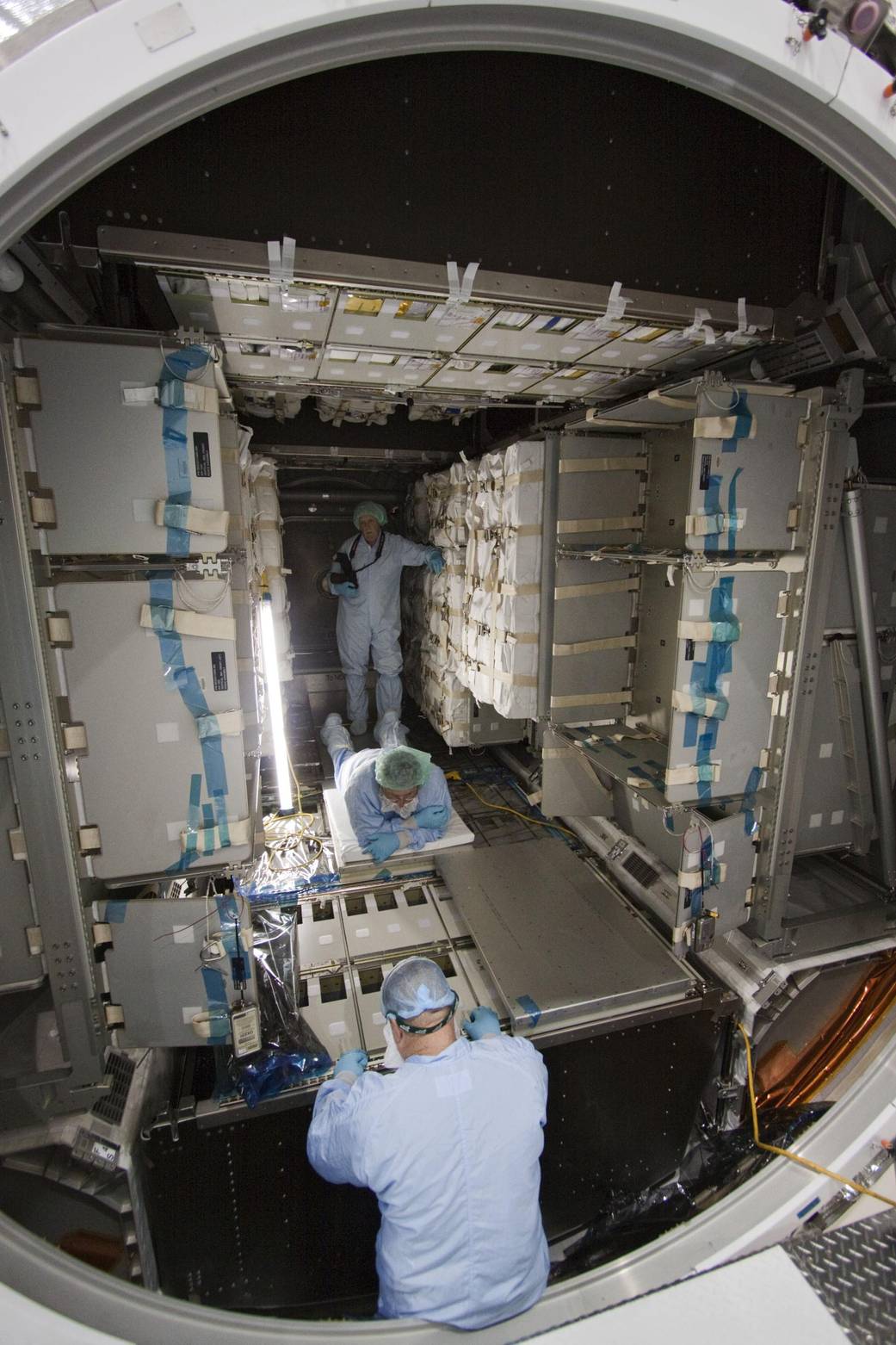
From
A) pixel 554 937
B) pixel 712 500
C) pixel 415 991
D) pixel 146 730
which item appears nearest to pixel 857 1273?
pixel 415 991

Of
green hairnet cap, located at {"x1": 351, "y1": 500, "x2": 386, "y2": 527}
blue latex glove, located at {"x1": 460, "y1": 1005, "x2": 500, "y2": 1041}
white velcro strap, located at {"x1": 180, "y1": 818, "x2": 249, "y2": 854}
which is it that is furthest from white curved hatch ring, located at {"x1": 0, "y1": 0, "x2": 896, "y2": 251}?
green hairnet cap, located at {"x1": 351, "y1": 500, "x2": 386, "y2": 527}

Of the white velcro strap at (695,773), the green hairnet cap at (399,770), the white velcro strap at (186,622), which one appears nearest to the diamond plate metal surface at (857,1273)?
the white velcro strap at (695,773)

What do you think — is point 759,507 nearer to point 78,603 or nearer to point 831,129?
point 831,129

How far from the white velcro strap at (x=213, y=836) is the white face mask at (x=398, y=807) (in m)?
1.89

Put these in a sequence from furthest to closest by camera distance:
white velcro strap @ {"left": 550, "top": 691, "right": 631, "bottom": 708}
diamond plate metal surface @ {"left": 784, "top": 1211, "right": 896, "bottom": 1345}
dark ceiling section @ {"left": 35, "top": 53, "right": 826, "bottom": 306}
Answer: white velcro strap @ {"left": 550, "top": 691, "right": 631, "bottom": 708}
dark ceiling section @ {"left": 35, "top": 53, "right": 826, "bottom": 306}
diamond plate metal surface @ {"left": 784, "top": 1211, "right": 896, "bottom": 1345}

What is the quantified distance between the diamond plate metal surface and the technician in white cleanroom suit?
592 centimetres

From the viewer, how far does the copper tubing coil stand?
149 inches

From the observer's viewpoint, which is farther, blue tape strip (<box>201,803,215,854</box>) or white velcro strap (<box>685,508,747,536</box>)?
white velcro strap (<box>685,508,747,536</box>)

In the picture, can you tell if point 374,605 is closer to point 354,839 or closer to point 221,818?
point 354,839

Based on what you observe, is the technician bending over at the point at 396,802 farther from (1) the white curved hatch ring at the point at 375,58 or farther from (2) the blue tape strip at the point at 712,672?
(1) the white curved hatch ring at the point at 375,58

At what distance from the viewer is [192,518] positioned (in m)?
2.56

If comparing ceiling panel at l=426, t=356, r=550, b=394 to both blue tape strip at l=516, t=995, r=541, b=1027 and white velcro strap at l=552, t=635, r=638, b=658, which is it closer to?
white velcro strap at l=552, t=635, r=638, b=658

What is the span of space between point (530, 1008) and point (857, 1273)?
2085 mm

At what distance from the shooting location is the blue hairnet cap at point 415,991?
8.21 ft
